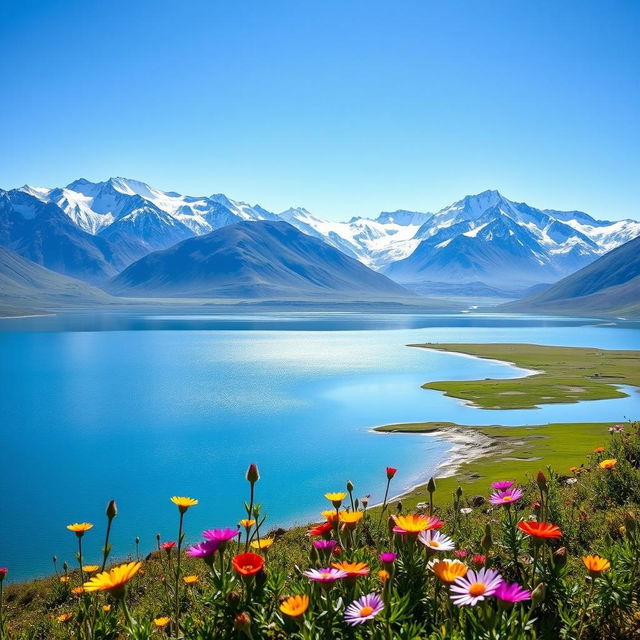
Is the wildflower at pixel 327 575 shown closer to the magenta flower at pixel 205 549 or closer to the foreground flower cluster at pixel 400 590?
the foreground flower cluster at pixel 400 590

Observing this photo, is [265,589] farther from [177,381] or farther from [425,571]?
[177,381]

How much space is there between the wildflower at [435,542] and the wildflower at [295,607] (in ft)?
2.61

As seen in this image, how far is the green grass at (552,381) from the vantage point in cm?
5775

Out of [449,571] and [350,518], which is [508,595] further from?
[350,518]

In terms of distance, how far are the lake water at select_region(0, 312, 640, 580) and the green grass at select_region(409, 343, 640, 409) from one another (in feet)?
9.39

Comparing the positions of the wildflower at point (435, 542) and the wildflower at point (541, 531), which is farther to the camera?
the wildflower at point (435, 542)

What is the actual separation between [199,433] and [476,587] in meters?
42.5

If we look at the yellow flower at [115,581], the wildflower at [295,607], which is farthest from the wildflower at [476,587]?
the yellow flower at [115,581]

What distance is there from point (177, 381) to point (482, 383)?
111ft

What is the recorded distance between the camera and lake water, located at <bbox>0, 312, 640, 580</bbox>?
2703 centimetres

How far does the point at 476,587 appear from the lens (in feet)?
9.46

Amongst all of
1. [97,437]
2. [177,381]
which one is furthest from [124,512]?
[177,381]

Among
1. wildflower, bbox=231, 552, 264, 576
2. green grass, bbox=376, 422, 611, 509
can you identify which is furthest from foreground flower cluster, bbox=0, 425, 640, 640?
green grass, bbox=376, 422, 611, 509

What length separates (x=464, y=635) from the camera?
3.20 metres
